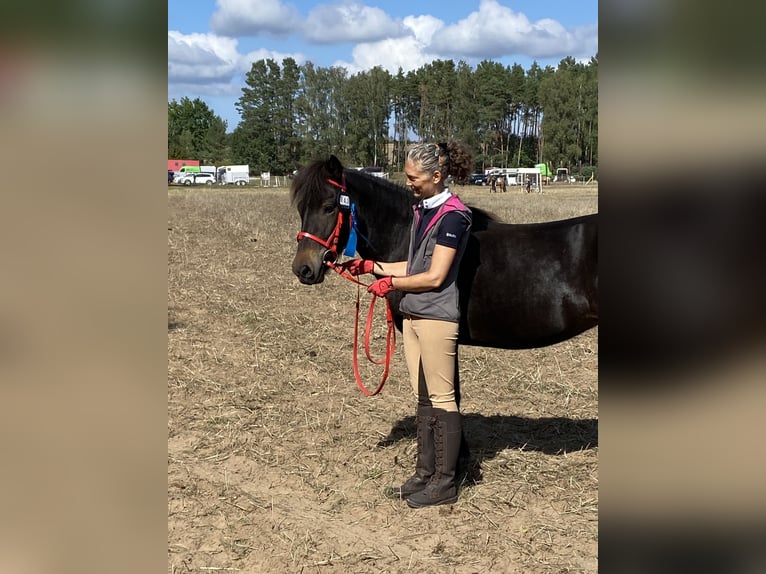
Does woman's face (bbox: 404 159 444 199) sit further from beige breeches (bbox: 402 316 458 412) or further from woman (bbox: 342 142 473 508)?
beige breeches (bbox: 402 316 458 412)

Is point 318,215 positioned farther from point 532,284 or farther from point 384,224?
point 532,284

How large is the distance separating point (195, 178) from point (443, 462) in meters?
69.9

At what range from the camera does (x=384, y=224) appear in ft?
15.1

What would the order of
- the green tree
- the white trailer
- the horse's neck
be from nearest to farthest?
the horse's neck, the white trailer, the green tree

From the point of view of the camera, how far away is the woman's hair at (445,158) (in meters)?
3.72

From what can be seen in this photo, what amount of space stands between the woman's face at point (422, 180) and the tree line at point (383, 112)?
60972 millimetres

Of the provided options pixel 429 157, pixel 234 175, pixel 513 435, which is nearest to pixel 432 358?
pixel 429 157

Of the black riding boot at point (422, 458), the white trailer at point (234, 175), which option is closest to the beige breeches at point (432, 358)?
the black riding boot at point (422, 458)

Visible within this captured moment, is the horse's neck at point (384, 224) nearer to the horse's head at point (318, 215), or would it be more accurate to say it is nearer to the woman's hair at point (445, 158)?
the horse's head at point (318, 215)

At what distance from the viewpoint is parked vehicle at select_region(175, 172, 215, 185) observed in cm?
6681

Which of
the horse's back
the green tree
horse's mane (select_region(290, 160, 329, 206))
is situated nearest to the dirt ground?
the horse's back
